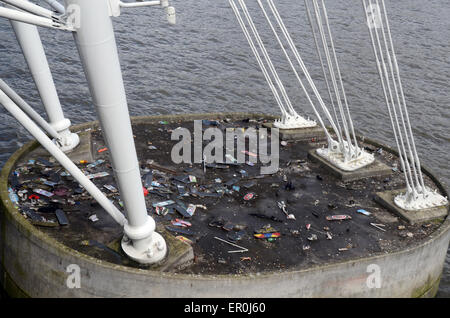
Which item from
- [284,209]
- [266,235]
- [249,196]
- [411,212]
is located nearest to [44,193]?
[249,196]

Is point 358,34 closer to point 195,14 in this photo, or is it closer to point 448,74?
point 448,74

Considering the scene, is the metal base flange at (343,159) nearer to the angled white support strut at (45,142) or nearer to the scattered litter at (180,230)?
the scattered litter at (180,230)

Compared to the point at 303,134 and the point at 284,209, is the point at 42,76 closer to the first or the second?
the point at 284,209

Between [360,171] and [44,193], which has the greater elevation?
[44,193]

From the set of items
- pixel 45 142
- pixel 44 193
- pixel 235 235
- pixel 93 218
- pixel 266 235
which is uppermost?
pixel 45 142

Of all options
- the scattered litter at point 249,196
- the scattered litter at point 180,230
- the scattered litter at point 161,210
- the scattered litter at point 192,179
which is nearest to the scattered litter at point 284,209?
the scattered litter at point 249,196

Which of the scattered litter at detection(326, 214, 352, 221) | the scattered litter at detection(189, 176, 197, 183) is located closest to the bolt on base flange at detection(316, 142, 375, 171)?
the scattered litter at detection(326, 214, 352, 221)

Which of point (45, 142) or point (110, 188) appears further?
point (110, 188)
